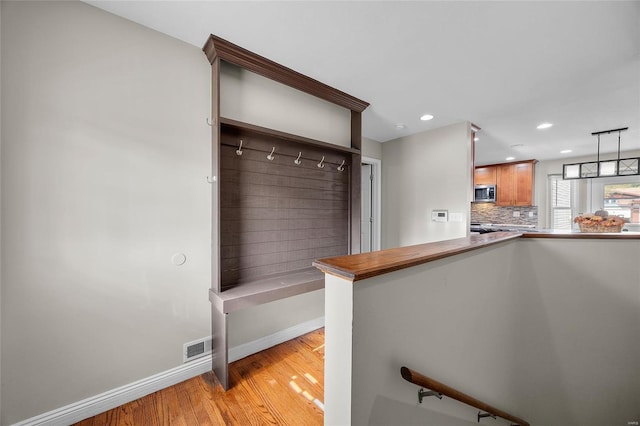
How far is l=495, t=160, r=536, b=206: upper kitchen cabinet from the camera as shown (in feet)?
18.1

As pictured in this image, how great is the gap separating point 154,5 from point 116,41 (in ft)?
1.16

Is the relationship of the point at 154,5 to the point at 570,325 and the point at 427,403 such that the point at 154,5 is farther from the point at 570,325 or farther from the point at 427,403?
the point at 570,325

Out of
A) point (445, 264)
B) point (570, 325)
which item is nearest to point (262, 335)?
point (445, 264)

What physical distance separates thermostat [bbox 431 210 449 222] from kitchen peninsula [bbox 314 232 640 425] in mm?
1249

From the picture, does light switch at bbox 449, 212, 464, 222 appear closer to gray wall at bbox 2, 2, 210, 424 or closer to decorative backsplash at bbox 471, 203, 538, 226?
gray wall at bbox 2, 2, 210, 424

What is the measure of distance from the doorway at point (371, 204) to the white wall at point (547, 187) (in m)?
4.55

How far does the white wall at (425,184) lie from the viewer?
324cm

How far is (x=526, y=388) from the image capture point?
212 cm

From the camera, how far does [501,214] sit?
6.40 m

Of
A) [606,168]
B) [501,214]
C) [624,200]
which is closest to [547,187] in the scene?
[501,214]

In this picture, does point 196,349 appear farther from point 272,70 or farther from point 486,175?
point 486,175

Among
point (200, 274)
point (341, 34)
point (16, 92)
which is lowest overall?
point (200, 274)

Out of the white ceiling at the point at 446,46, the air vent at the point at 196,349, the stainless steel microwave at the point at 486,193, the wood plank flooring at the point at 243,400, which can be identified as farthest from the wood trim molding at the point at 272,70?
the stainless steel microwave at the point at 486,193

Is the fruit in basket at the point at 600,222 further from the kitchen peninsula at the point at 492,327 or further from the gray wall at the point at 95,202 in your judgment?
the gray wall at the point at 95,202
